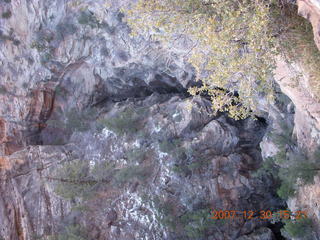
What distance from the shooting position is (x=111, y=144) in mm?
15562

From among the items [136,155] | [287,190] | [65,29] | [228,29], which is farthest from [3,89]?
[287,190]

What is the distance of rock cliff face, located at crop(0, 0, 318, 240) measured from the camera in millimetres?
13109

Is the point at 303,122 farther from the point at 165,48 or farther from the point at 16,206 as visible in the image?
the point at 16,206

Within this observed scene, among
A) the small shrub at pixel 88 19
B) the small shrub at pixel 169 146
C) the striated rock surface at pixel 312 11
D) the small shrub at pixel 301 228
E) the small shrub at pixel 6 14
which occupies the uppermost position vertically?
the striated rock surface at pixel 312 11

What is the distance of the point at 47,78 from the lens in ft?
54.0

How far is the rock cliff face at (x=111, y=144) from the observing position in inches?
516

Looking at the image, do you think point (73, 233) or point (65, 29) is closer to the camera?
point (73, 233)

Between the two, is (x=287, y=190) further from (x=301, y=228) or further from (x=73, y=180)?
(x=73, y=180)

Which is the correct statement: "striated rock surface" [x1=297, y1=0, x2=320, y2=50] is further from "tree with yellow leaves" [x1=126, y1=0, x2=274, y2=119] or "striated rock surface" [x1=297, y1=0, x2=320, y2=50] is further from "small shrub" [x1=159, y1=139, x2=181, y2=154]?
"small shrub" [x1=159, y1=139, x2=181, y2=154]

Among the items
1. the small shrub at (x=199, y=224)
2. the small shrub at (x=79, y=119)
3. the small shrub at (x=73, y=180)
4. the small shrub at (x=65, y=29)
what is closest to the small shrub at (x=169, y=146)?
the small shrub at (x=199, y=224)

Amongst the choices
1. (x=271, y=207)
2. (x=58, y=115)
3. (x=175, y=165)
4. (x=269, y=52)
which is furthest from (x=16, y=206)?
(x=269, y=52)

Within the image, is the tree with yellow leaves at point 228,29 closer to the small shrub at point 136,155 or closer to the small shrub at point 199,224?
the small shrub at point 199,224

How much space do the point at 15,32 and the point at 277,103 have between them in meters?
12.6

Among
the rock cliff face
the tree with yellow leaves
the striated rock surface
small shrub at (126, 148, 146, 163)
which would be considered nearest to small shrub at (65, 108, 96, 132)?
the rock cliff face
